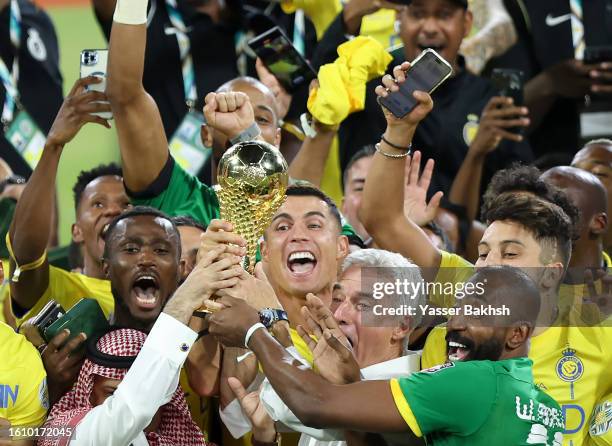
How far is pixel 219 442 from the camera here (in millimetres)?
5051

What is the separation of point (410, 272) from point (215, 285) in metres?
0.95

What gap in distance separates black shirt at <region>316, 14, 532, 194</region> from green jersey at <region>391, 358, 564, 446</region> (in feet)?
9.55

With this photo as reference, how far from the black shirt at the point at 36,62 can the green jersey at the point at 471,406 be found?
4.61 meters

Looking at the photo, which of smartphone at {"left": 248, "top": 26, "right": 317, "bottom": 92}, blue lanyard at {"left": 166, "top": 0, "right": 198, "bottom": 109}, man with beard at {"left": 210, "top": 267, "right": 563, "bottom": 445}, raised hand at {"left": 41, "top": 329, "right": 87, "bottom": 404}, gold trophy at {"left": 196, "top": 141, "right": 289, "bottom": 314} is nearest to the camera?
man with beard at {"left": 210, "top": 267, "right": 563, "bottom": 445}

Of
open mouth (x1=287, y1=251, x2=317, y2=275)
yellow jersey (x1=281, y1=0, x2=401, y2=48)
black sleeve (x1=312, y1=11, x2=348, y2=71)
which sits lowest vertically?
open mouth (x1=287, y1=251, x2=317, y2=275)

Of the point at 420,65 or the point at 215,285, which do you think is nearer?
the point at 215,285

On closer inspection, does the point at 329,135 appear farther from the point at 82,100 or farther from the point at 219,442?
the point at 219,442

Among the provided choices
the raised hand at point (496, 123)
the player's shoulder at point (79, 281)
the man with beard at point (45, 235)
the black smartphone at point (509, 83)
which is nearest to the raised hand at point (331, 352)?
the man with beard at point (45, 235)

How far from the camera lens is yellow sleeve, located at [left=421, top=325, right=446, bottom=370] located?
4.90m

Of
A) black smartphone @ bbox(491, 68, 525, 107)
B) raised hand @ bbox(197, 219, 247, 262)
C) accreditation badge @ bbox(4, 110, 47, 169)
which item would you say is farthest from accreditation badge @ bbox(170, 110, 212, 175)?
raised hand @ bbox(197, 219, 247, 262)

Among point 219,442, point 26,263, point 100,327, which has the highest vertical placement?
point 26,263

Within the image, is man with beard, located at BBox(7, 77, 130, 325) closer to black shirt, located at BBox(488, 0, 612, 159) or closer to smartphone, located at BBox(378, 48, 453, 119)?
smartphone, located at BBox(378, 48, 453, 119)

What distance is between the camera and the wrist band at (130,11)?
5062mm

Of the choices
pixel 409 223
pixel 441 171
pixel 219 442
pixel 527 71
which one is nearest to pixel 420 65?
pixel 409 223
